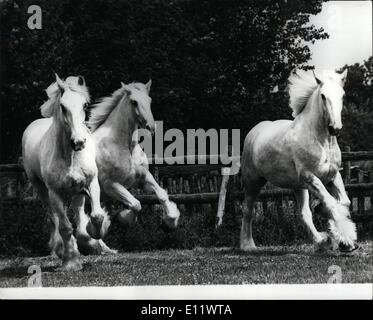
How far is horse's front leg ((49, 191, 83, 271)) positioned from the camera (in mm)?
11312

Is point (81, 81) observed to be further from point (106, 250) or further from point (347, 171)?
point (347, 171)

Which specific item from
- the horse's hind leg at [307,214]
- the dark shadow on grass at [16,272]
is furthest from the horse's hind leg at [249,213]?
the dark shadow on grass at [16,272]

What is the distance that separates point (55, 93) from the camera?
11.4 metres

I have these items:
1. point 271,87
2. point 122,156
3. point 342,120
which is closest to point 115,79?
point 122,156

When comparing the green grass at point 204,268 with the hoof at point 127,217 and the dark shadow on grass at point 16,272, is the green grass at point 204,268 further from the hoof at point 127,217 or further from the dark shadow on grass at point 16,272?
the hoof at point 127,217

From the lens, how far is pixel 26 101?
12086 millimetres

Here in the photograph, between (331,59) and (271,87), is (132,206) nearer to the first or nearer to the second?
(271,87)

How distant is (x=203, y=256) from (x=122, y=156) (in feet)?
5.37

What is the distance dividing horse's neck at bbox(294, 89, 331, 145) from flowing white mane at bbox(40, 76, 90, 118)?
2596mm

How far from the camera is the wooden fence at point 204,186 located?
13.0 metres

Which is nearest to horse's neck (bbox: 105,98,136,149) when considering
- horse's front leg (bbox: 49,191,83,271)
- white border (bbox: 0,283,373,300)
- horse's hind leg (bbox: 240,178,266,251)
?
horse's front leg (bbox: 49,191,83,271)

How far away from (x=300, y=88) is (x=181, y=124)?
150 centimetres
